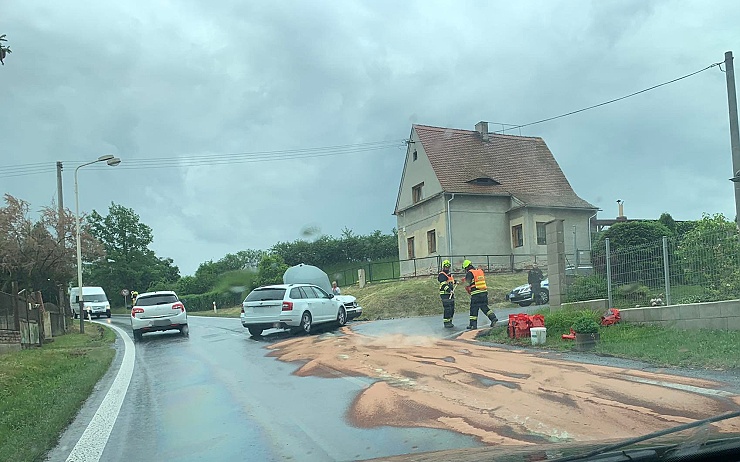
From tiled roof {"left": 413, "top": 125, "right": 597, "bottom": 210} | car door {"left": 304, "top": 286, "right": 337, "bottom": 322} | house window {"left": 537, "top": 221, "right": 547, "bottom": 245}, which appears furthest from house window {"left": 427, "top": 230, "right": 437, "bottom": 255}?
car door {"left": 304, "top": 286, "right": 337, "bottom": 322}

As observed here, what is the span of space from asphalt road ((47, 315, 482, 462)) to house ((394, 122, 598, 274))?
2604 centimetres

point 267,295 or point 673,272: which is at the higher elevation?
point 673,272

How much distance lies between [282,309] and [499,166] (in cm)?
2503

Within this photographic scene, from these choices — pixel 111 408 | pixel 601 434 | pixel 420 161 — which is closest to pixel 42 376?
pixel 111 408

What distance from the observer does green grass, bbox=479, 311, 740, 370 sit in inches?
400

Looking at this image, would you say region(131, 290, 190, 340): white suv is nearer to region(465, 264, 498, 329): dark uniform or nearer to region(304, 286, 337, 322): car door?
region(304, 286, 337, 322): car door

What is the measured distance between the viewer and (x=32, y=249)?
27.2m

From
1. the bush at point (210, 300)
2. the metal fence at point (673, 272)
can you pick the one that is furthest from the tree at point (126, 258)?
the metal fence at point (673, 272)

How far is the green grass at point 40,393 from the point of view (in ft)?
23.6

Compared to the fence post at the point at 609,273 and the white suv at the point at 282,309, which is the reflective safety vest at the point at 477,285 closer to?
the fence post at the point at 609,273

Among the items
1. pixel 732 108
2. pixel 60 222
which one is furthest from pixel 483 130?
pixel 732 108

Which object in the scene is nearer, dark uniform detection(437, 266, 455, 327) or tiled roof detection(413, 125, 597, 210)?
dark uniform detection(437, 266, 455, 327)

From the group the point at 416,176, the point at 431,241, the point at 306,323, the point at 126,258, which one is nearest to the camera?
the point at 306,323

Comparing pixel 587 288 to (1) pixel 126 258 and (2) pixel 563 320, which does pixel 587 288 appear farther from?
(1) pixel 126 258
